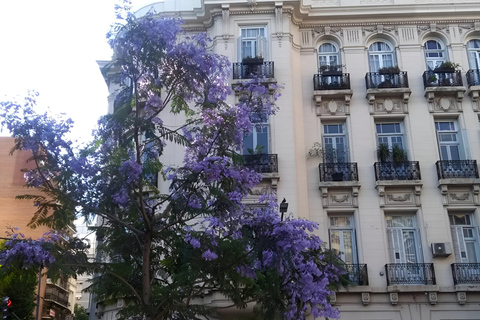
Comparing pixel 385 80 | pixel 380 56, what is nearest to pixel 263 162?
pixel 385 80

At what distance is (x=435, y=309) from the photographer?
1614 centimetres

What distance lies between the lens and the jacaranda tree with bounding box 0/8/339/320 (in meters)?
9.23

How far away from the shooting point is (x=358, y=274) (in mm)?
16562

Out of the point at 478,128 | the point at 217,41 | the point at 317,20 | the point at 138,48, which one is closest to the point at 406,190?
the point at 478,128


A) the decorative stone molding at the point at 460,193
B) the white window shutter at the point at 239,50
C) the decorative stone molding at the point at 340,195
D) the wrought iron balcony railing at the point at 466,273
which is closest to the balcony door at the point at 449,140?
the decorative stone molding at the point at 460,193

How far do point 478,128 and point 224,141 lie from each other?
11981 mm

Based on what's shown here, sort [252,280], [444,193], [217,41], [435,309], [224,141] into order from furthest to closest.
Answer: [217,41] → [444,193] → [435,309] → [224,141] → [252,280]

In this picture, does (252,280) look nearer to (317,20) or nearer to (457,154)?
(457,154)

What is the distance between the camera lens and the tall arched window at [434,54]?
64.5ft

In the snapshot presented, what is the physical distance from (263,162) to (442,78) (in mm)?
7319

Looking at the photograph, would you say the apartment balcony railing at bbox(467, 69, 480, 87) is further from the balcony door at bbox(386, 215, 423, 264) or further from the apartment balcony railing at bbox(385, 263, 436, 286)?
the apartment balcony railing at bbox(385, 263, 436, 286)

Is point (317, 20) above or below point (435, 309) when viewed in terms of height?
above

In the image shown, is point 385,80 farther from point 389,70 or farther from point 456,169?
point 456,169

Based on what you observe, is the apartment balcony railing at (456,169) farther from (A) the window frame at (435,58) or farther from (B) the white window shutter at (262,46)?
(B) the white window shutter at (262,46)
